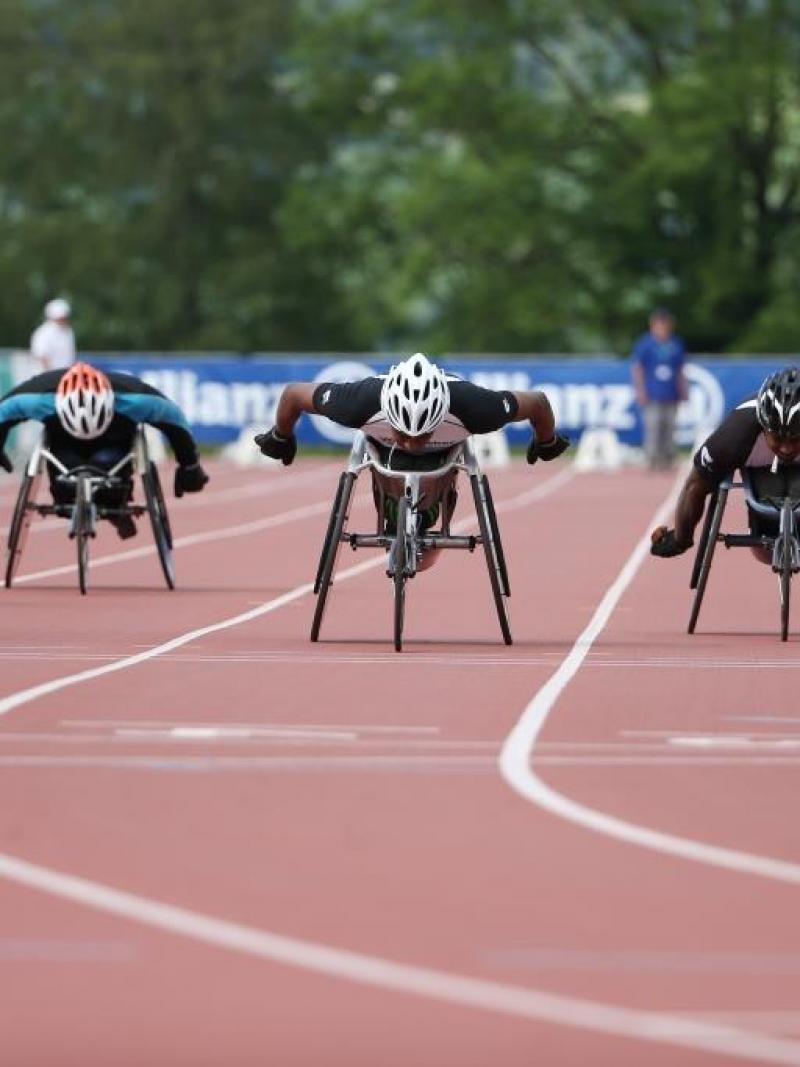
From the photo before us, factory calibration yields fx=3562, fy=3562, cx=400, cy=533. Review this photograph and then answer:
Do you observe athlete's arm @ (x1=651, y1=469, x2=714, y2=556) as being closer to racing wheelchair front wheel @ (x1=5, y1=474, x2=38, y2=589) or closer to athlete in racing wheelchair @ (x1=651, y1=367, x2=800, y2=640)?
athlete in racing wheelchair @ (x1=651, y1=367, x2=800, y2=640)

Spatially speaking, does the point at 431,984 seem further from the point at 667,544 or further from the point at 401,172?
the point at 401,172

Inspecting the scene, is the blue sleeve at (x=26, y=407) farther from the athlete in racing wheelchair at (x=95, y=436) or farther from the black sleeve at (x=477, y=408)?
the black sleeve at (x=477, y=408)

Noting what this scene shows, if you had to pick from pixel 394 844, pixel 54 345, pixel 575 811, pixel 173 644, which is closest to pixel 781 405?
pixel 173 644

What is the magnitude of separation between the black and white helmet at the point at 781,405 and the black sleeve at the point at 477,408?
118 centimetres

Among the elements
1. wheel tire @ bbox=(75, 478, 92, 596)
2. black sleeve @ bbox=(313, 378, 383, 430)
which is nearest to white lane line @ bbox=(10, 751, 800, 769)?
black sleeve @ bbox=(313, 378, 383, 430)

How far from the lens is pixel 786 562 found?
15633mm

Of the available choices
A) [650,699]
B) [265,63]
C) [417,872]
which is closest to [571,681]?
[650,699]

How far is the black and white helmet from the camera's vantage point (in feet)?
51.9

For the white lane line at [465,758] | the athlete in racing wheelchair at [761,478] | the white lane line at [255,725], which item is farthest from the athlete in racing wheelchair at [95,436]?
the white lane line at [465,758]

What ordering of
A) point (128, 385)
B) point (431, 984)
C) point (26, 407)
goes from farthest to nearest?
point (128, 385) < point (26, 407) < point (431, 984)

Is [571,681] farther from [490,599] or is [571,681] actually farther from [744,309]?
[744,309]

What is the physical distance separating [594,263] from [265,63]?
14.3 m

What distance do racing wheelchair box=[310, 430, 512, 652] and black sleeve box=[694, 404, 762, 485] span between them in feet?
4.06

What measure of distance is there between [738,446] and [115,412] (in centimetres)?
439
